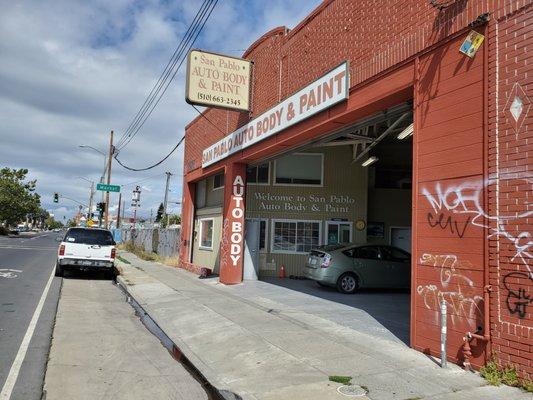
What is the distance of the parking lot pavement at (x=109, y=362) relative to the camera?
5.86 m

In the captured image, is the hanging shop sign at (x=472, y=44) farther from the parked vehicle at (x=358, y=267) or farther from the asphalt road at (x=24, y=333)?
the parked vehicle at (x=358, y=267)

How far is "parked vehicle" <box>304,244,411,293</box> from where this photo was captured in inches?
563

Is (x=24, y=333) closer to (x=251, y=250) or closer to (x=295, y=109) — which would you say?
(x=295, y=109)

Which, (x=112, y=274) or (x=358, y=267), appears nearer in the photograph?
(x=358, y=267)

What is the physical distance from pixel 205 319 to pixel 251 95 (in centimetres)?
723

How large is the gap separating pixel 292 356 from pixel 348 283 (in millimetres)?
7632

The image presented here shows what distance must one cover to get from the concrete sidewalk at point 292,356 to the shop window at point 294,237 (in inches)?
262

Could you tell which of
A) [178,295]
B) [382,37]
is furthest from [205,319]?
[382,37]

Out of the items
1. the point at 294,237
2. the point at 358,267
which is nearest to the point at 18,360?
the point at 358,267

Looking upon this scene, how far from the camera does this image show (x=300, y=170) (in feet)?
62.3

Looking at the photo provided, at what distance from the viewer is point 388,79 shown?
326 inches

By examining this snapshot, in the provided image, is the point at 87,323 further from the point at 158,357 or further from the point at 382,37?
the point at 382,37

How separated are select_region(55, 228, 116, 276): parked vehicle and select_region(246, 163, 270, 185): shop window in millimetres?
5480

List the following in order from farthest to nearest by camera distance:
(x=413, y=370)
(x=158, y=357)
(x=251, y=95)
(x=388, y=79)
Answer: (x=251, y=95), (x=388, y=79), (x=158, y=357), (x=413, y=370)
